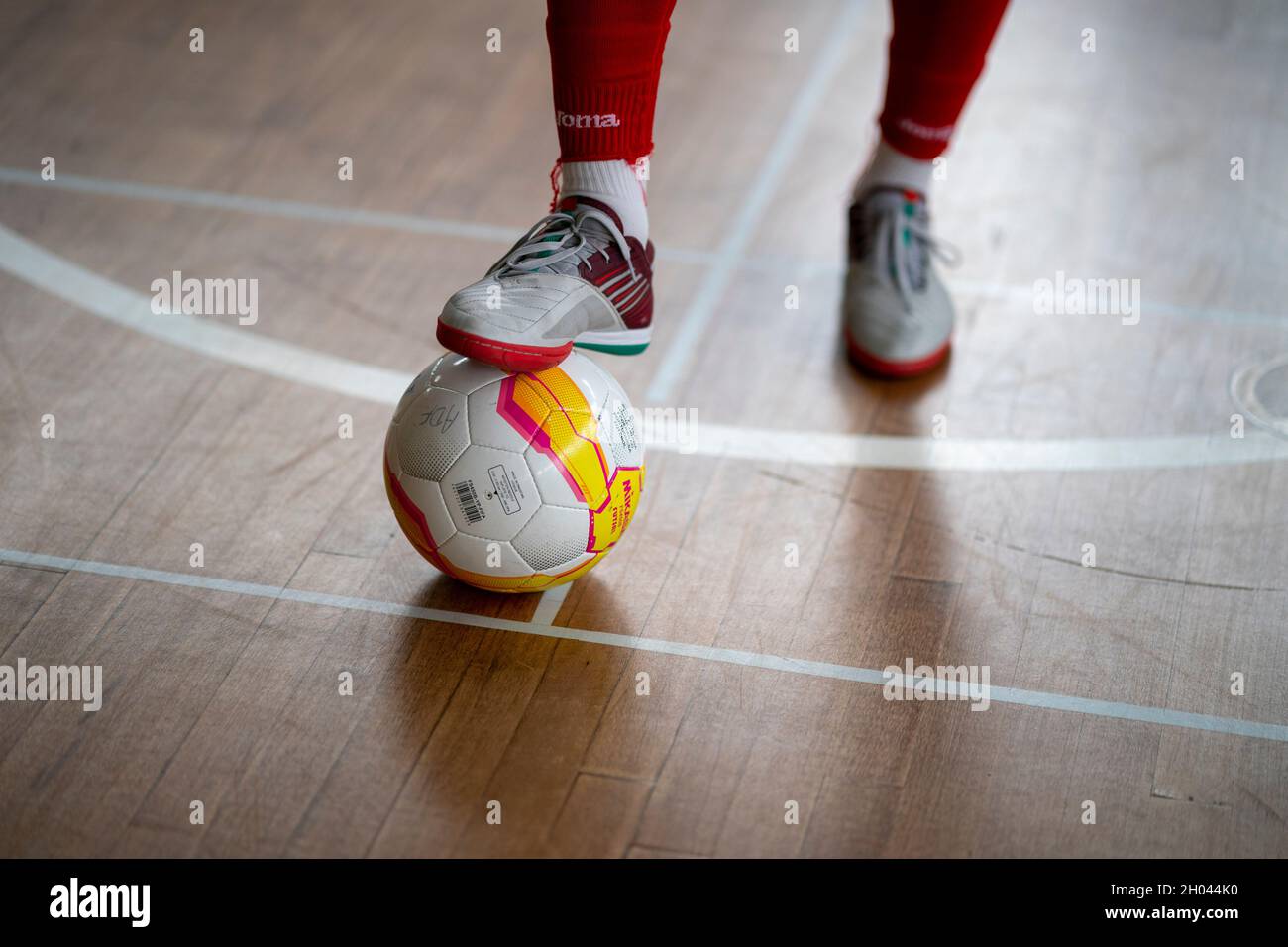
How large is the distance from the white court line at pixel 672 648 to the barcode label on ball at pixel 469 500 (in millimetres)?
218

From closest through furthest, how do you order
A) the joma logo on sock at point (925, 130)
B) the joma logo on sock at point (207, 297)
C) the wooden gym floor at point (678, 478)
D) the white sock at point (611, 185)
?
the wooden gym floor at point (678, 478) < the white sock at point (611, 185) < the joma logo on sock at point (925, 130) < the joma logo on sock at point (207, 297)

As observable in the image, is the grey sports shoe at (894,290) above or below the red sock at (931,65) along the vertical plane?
below

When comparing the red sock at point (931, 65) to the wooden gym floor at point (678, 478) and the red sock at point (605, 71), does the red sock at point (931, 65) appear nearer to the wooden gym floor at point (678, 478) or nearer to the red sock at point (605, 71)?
the wooden gym floor at point (678, 478)

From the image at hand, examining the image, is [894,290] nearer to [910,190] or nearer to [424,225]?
[910,190]

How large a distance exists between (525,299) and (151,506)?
0.79 m

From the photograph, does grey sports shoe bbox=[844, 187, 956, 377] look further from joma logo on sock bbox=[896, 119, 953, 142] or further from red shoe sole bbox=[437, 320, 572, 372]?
red shoe sole bbox=[437, 320, 572, 372]

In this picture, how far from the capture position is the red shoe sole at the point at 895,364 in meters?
2.67

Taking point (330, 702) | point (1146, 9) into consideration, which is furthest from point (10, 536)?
point (1146, 9)

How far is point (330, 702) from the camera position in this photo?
1972 millimetres

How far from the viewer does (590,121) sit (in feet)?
7.04

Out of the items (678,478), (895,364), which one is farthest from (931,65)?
(678,478)
